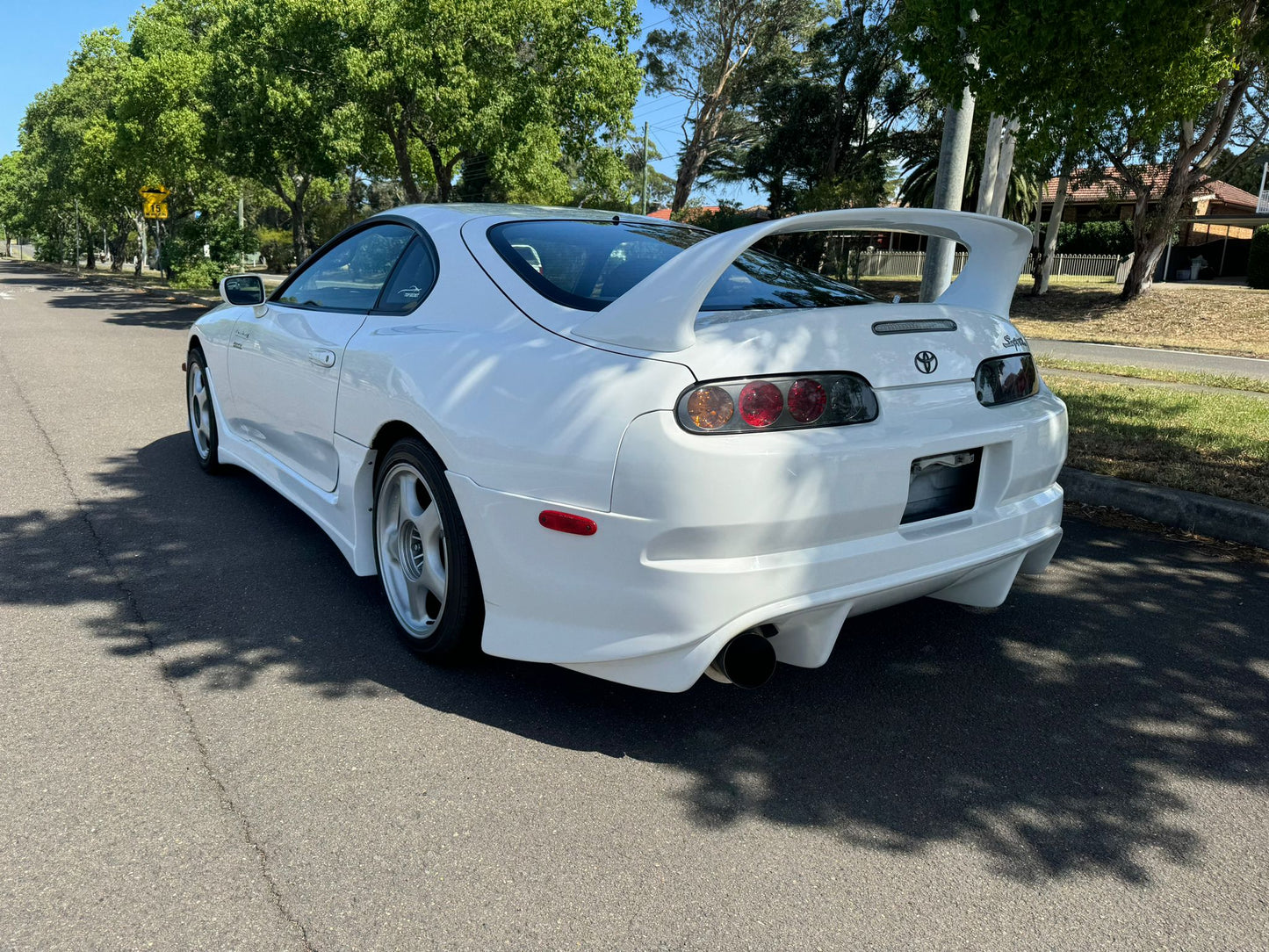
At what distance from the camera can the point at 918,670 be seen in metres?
3.43

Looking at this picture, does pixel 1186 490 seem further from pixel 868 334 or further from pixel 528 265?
pixel 528 265

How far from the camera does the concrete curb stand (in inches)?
193

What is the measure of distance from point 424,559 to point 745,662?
121 cm

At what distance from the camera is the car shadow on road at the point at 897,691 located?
2.61 metres

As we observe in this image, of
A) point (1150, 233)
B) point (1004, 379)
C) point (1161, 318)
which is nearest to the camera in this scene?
point (1004, 379)

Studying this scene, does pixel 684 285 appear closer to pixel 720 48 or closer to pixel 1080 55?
pixel 1080 55

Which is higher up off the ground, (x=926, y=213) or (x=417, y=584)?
(x=926, y=213)

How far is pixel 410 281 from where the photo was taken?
3652 millimetres

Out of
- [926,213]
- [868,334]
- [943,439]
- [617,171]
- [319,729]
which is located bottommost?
[319,729]

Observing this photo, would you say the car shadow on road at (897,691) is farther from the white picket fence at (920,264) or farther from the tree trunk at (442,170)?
the white picket fence at (920,264)

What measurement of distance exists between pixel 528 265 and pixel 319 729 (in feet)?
5.30

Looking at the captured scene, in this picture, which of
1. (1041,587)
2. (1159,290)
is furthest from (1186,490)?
(1159,290)

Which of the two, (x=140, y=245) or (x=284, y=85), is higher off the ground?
(x=284, y=85)

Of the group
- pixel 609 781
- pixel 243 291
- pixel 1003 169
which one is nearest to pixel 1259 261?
pixel 1003 169
